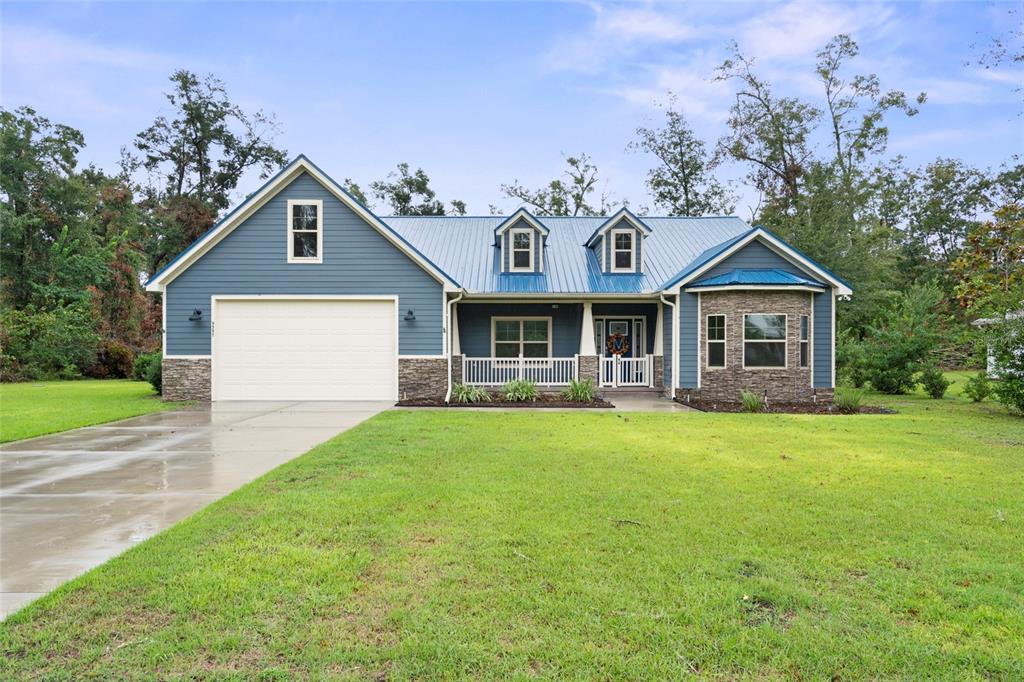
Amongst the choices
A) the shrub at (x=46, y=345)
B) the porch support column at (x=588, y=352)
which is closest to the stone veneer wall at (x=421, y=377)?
the porch support column at (x=588, y=352)

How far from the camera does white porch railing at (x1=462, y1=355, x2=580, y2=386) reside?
709 inches

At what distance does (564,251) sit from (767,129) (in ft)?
56.2

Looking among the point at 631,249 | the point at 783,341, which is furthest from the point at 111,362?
the point at 783,341

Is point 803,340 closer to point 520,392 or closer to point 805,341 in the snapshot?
point 805,341

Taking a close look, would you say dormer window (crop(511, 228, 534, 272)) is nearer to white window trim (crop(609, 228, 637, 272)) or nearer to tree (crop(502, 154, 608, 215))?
white window trim (crop(609, 228, 637, 272))

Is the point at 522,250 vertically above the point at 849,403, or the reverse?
the point at 522,250

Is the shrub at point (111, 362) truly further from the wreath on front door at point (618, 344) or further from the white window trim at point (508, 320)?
the wreath on front door at point (618, 344)

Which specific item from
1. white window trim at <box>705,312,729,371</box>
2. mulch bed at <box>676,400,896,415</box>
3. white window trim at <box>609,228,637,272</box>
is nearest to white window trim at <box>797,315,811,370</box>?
mulch bed at <box>676,400,896,415</box>

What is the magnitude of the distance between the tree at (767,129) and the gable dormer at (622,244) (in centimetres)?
1485

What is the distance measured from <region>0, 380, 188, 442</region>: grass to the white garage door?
81.6 inches

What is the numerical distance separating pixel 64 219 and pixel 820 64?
40.9m

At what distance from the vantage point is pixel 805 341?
15.5 meters

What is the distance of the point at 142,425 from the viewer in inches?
438

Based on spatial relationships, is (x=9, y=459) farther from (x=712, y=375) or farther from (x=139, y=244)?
(x=139, y=244)
